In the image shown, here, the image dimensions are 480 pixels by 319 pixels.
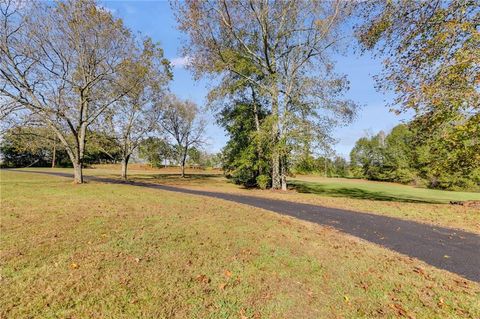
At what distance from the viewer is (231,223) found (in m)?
7.07

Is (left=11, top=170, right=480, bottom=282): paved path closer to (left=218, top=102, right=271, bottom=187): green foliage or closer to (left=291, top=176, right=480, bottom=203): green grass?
(left=291, top=176, right=480, bottom=203): green grass

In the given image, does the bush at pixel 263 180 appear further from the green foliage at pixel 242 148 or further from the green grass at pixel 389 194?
the green grass at pixel 389 194

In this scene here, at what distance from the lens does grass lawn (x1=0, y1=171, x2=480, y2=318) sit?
10.0 ft

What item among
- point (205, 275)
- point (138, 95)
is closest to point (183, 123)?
point (138, 95)

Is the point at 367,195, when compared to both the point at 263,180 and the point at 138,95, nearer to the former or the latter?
the point at 263,180

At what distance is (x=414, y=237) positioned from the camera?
6.74 m

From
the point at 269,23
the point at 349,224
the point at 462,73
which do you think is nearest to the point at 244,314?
the point at 349,224

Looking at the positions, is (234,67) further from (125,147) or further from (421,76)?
(125,147)

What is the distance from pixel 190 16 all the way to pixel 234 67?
178 inches

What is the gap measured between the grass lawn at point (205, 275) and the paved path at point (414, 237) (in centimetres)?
59

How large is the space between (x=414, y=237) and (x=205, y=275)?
5.92 meters

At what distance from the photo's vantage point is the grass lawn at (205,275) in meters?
3.06

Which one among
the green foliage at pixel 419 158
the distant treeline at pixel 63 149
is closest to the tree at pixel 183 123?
the distant treeline at pixel 63 149

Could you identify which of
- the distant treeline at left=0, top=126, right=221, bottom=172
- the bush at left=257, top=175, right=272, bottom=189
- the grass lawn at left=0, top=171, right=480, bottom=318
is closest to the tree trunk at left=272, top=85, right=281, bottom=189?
the bush at left=257, top=175, right=272, bottom=189
